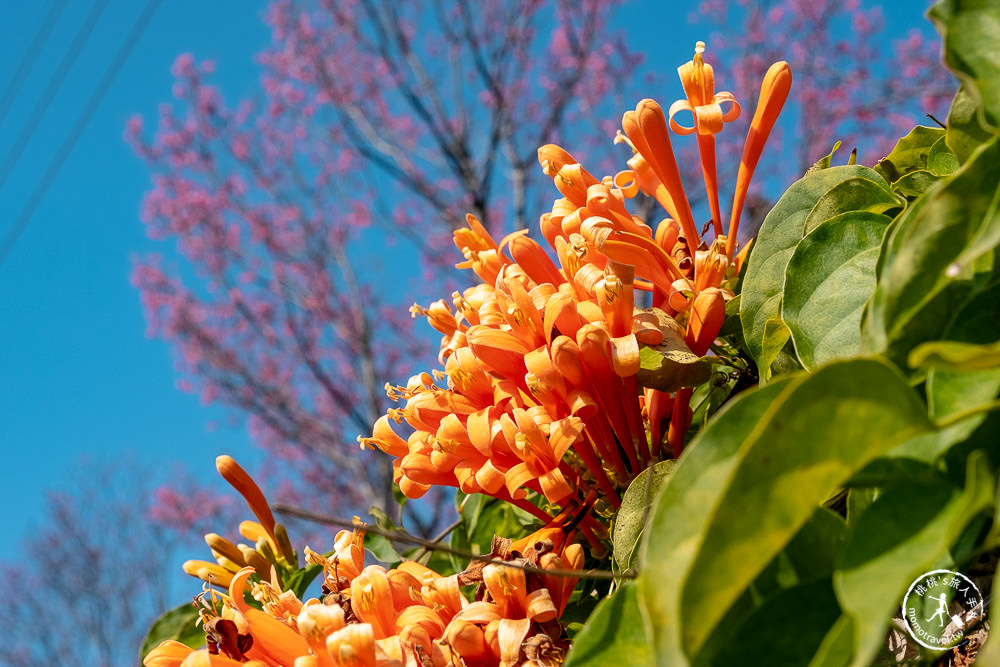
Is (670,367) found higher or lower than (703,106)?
lower

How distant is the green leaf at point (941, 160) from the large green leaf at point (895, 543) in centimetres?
35

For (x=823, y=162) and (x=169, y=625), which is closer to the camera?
(x=823, y=162)

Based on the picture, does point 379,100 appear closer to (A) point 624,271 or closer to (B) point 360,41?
(B) point 360,41

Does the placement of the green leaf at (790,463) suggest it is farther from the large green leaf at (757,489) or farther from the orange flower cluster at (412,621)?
the orange flower cluster at (412,621)

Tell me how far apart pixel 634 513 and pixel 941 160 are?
340 millimetres

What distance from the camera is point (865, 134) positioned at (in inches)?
314

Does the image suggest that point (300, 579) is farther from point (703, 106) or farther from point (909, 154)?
point (909, 154)

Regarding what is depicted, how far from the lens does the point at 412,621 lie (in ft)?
1.63

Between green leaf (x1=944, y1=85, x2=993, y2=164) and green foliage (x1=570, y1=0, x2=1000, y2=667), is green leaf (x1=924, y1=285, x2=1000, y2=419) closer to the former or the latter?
green foliage (x1=570, y1=0, x2=1000, y2=667)

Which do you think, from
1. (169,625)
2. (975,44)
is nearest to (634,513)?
(975,44)

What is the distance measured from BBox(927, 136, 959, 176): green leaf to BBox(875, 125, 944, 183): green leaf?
0.08 m

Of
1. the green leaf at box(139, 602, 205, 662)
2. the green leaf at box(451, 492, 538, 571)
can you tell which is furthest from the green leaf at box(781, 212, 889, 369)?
the green leaf at box(139, 602, 205, 662)

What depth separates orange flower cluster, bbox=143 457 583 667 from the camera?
0.47 meters

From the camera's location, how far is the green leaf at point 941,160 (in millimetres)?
565
